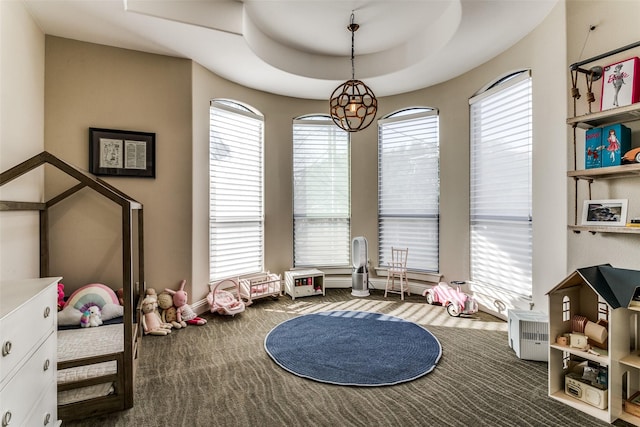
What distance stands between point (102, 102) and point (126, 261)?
207cm

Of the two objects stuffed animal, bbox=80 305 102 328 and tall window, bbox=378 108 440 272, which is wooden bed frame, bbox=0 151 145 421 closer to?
stuffed animal, bbox=80 305 102 328

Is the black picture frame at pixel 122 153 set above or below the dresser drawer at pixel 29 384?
above

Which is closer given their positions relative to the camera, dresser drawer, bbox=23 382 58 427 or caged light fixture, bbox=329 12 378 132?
dresser drawer, bbox=23 382 58 427

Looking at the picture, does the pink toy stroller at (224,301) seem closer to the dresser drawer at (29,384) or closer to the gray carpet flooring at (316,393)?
the gray carpet flooring at (316,393)

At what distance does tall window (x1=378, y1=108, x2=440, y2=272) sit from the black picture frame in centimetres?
306

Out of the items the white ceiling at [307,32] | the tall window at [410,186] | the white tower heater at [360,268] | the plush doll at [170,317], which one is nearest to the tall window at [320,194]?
the white tower heater at [360,268]

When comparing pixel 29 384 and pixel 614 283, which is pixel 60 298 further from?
pixel 614 283

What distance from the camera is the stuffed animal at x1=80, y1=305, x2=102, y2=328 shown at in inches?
103

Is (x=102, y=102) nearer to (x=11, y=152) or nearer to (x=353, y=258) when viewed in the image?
(x=11, y=152)

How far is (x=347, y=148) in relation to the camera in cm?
509

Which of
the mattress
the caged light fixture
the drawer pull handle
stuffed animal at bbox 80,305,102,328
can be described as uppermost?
the caged light fixture

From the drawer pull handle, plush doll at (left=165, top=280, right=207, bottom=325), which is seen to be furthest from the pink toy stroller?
the drawer pull handle

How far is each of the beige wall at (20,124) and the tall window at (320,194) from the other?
292cm

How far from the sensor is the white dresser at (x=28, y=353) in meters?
1.28
